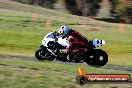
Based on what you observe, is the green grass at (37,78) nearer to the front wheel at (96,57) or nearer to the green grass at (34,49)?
the green grass at (34,49)

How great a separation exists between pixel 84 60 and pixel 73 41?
1160 mm

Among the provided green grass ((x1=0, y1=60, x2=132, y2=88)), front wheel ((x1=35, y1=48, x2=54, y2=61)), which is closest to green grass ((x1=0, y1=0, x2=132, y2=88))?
green grass ((x1=0, y1=60, x2=132, y2=88))

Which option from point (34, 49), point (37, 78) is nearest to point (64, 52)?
point (37, 78)

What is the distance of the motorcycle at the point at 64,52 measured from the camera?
762 inches

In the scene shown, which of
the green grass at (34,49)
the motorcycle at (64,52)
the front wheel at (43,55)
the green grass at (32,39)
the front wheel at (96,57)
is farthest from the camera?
the green grass at (32,39)

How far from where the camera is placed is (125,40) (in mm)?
37781

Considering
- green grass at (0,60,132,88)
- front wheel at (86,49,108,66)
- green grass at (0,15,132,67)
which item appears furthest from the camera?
green grass at (0,15,132,67)

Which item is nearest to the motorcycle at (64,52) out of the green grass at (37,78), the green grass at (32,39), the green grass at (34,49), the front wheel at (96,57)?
the front wheel at (96,57)

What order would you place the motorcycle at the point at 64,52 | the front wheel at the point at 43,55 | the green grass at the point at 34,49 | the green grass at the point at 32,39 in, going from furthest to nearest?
the green grass at the point at 32,39 → the front wheel at the point at 43,55 → the motorcycle at the point at 64,52 → the green grass at the point at 34,49

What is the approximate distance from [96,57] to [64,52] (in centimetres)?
175

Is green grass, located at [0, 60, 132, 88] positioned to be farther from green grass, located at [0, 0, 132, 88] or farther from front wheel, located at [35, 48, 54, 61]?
front wheel, located at [35, 48, 54, 61]

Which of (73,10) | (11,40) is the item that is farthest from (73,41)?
(73,10)

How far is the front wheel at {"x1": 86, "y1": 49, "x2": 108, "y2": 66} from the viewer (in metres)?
19.2

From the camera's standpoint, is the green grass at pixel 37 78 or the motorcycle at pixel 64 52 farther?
the motorcycle at pixel 64 52
